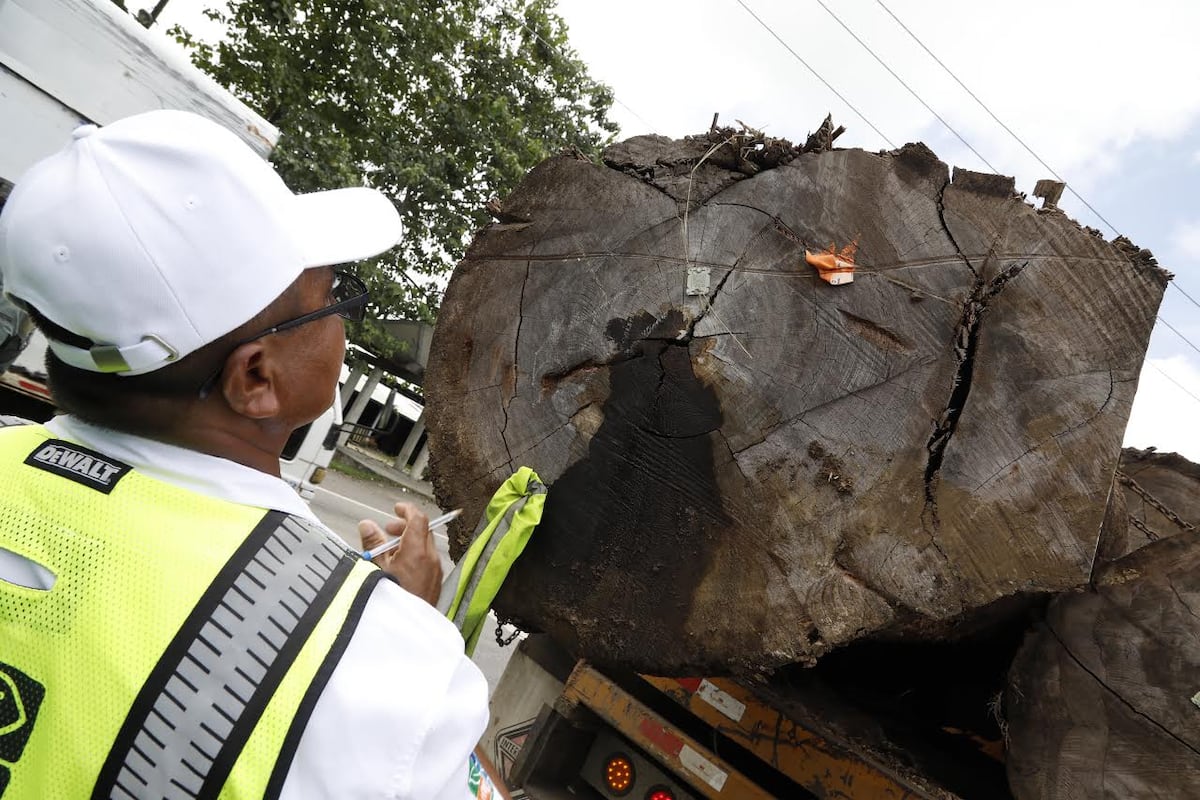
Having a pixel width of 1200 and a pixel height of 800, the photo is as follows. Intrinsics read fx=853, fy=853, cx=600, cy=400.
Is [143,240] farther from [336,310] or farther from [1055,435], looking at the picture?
[1055,435]

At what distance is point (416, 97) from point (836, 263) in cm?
1094

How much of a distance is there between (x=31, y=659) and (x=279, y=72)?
1104 centimetres

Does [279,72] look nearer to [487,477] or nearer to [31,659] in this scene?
[487,477]

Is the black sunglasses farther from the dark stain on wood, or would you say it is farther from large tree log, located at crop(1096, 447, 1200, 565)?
large tree log, located at crop(1096, 447, 1200, 565)

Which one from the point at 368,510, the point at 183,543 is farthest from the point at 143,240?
the point at 368,510

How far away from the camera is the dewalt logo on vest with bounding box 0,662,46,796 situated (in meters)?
0.84

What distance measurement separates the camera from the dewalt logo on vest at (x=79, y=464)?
36.0 inches

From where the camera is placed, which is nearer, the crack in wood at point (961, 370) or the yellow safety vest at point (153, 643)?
the yellow safety vest at point (153, 643)

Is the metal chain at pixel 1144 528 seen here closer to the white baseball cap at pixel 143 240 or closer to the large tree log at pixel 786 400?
the large tree log at pixel 786 400

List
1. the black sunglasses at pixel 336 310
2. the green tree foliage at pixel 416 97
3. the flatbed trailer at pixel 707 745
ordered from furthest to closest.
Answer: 1. the green tree foliage at pixel 416 97
2. the flatbed trailer at pixel 707 745
3. the black sunglasses at pixel 336 310

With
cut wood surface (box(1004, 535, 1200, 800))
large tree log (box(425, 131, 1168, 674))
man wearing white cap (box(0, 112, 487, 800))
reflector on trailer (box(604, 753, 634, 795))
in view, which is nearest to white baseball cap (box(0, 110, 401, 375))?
man wearing white cap (box(0, 112, 487, 800))

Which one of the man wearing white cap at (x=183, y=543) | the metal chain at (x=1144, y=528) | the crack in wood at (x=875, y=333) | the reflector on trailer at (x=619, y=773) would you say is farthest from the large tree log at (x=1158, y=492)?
the man wearing white cap at (x=183, y=543)

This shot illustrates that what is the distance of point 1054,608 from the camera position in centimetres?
207

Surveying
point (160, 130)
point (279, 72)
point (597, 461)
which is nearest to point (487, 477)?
point (597, 461)
